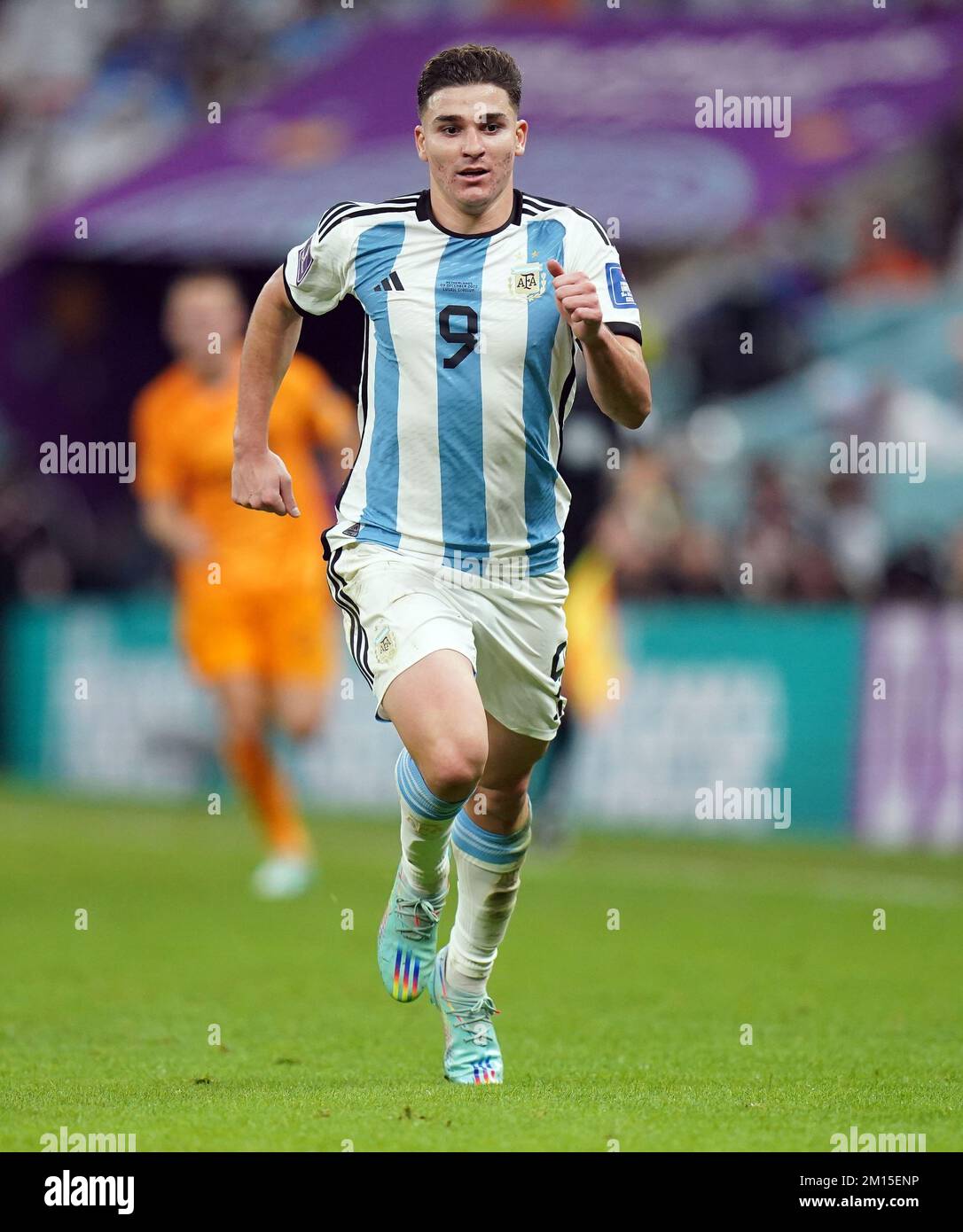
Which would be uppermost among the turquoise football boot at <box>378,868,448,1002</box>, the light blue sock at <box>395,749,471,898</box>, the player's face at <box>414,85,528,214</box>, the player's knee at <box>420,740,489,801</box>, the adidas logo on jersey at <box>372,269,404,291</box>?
the player's face at <box>414,85,528,214</box>

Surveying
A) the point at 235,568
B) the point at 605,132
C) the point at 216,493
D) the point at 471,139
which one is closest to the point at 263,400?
the point at 471,139

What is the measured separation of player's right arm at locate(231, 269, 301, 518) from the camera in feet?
18.8

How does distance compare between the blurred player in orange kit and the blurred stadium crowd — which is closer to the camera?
the blurred player in orange kit

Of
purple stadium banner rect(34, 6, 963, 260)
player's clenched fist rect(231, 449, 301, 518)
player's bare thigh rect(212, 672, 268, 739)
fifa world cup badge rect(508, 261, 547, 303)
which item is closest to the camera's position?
fifa world cup badge rect(508, 261, 547, 303)

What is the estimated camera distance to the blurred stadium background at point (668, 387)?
13602 mm

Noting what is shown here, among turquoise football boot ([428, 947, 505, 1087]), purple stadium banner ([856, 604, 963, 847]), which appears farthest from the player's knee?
purple stadium banner ([856, 604, 963, 847])

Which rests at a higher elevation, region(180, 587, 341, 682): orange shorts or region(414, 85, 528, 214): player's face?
region(414, 85, 528, 214): player's face

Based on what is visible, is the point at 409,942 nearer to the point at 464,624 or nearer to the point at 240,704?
the point at 464,624

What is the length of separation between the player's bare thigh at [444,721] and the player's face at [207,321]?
560cm

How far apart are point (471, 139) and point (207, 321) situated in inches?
214

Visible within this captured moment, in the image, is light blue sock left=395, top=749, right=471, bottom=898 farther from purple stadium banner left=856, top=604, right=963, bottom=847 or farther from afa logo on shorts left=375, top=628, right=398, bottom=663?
purple stadium banner left=856, top=604, right=963, bottom=847

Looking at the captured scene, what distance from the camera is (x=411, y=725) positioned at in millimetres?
5398
